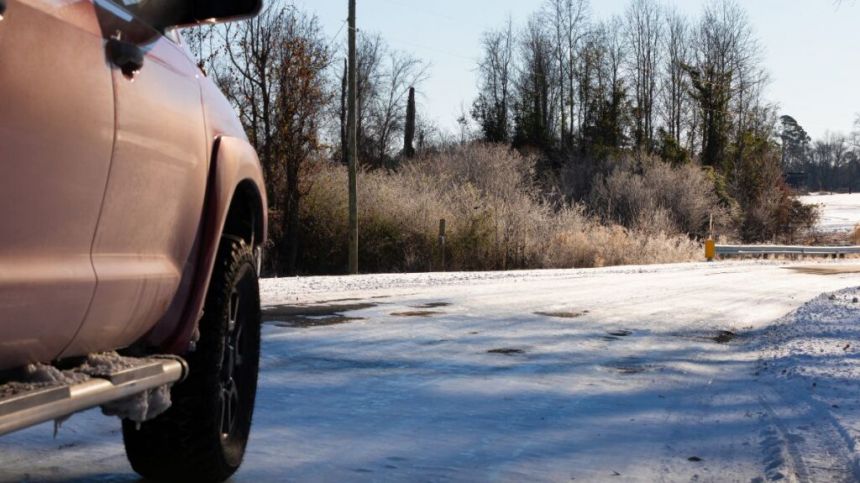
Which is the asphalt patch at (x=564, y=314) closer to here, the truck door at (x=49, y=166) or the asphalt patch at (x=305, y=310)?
the asphalt patch at (x=305, y=310)

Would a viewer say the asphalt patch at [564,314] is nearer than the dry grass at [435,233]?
Yes

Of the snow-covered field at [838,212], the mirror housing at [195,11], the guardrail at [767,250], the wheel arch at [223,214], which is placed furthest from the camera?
the snow-covered field at [838,212]

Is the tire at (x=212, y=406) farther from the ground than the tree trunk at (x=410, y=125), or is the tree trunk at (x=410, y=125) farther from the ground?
the tree trunk at (x=410, y=125)

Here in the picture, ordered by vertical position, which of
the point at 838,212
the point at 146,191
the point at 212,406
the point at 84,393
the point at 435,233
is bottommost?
the point at 212,406

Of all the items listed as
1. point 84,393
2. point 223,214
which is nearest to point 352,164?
point 223,214

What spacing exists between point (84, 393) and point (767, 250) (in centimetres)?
3636

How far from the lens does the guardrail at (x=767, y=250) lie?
109ft

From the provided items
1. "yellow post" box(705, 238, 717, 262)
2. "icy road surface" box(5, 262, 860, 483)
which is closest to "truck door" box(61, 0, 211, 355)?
"icy road surface" box(5, 262, 860, 483)

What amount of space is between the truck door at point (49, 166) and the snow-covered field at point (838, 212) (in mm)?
61385

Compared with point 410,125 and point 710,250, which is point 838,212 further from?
point 710,250

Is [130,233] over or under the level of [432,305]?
over

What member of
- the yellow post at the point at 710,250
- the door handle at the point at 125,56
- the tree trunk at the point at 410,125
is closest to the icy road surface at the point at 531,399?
the door handle at the point at 125,56

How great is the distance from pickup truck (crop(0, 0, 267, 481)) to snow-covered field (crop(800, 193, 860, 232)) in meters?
60.3

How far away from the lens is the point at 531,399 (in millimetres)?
5855
